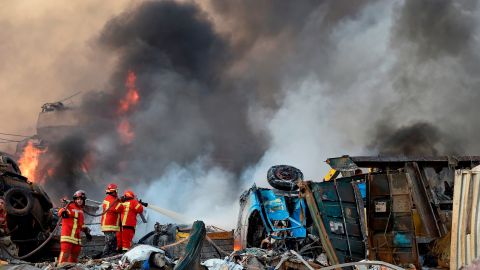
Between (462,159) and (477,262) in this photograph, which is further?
(462,159)

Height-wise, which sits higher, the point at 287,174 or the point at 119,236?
the point at 287,174

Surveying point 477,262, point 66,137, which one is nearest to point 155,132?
point 66,137

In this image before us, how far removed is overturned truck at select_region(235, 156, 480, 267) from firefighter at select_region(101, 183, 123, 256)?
2.68 metres

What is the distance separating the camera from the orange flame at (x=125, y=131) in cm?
3329

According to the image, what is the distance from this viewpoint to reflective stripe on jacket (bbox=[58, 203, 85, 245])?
6789 mm

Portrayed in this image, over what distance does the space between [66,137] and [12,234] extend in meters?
25.7

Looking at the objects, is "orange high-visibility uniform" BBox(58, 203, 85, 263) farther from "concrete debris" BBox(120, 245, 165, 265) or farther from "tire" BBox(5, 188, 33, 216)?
"tire" BBox(5, 188, 33, 216)

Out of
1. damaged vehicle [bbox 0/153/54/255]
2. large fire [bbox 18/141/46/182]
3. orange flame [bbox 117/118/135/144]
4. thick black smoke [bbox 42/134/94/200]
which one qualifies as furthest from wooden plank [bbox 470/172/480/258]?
large fire [bbox 18/141/46/182]

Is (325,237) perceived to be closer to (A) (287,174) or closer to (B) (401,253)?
(B) (401,253)

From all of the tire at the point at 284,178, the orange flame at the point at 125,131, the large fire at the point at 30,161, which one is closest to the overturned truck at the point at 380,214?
the tire at the point at 284,178

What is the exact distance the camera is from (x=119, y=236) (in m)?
7.57

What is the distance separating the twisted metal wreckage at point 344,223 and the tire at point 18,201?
66cm

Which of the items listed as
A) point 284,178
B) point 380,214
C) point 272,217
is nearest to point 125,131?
point 284,178

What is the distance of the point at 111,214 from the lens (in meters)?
7.58
